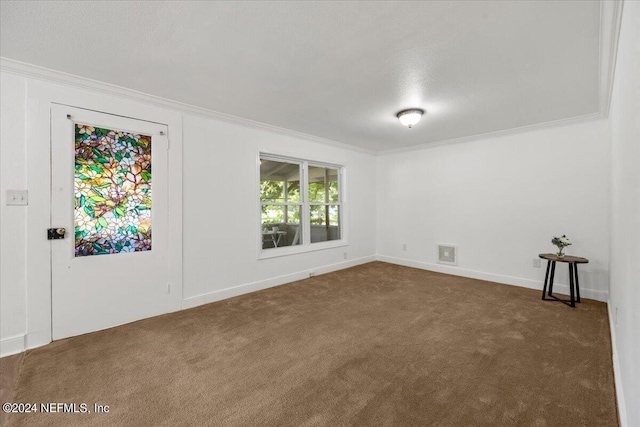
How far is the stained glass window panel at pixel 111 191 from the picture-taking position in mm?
2721

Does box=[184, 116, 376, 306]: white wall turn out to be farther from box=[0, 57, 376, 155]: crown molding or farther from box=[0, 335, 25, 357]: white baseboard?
box=[0, 335, 25, 357]: white baseboard

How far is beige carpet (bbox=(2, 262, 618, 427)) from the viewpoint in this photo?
1651 millimetres

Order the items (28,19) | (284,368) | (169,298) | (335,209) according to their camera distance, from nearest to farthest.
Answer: (28,19) → (284,368) → (169,298) → (335,209)

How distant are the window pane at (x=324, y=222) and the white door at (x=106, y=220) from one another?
2543mm

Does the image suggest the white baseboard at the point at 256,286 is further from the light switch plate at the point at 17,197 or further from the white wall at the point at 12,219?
the light switch plate at the point at 17,197

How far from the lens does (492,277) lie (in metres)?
4.44

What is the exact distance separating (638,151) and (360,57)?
5.84 ft

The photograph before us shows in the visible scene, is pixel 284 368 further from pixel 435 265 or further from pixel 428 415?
pixel 435 265

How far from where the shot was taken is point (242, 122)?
384 centimetres

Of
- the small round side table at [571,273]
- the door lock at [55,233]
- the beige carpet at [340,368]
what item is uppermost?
the door lock at [55,233]

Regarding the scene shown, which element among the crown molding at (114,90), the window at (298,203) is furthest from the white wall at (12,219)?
the window at (298,203)

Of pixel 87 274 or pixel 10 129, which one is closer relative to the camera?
pixel 10 129

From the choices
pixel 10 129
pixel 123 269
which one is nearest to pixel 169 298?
pixel 123 269

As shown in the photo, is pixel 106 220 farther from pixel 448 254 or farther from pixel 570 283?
pixel 570 283
